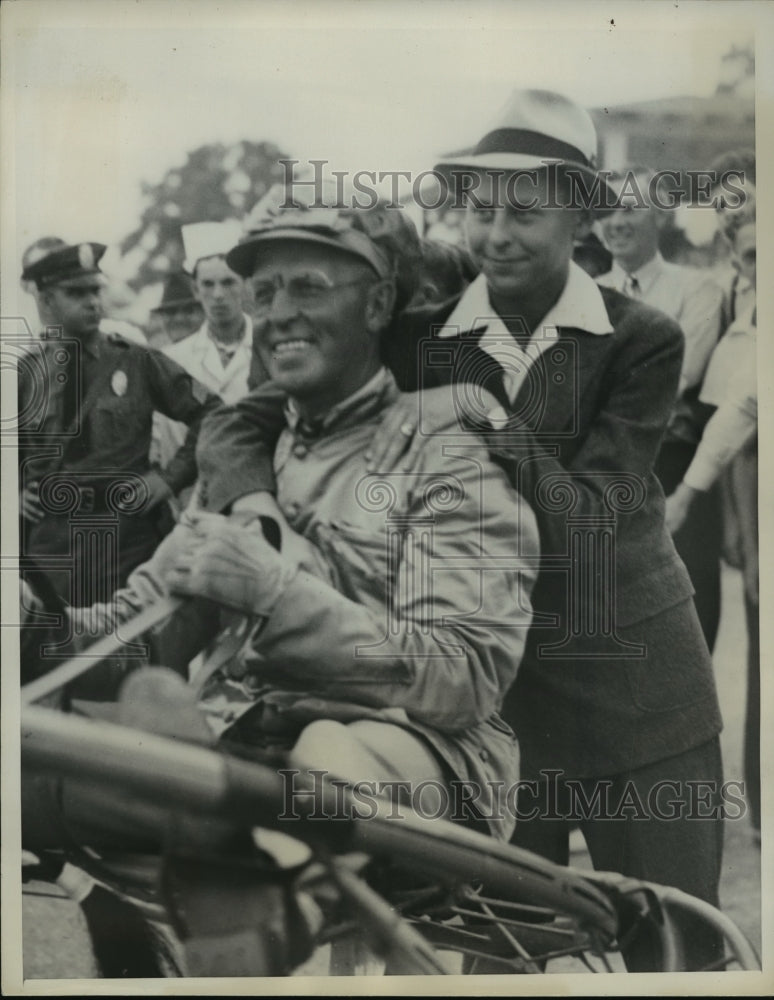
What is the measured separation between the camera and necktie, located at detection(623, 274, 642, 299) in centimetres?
256

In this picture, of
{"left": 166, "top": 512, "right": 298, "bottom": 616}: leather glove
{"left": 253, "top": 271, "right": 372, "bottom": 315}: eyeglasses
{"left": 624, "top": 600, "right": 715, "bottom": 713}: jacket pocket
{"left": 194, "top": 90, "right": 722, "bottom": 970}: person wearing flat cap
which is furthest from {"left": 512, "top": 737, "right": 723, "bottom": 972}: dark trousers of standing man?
{"left": 253, "top": 271, "right": 372, "bottom": 315}: eyeglasses

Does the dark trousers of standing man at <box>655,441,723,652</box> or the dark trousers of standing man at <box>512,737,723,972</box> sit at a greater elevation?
the dark trousers of standing man at <box>655,441,723,652</box>

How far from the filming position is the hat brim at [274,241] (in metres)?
2.52

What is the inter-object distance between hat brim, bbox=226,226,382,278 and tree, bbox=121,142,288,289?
78 mm

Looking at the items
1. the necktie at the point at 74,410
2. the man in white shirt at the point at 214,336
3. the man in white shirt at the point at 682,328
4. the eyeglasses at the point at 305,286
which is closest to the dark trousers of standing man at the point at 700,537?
the man in white shirt at the point at 682,328

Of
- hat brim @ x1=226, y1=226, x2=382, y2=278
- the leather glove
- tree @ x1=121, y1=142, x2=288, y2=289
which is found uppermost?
tree @ x1=121, y1=142, x2=288, y2=289

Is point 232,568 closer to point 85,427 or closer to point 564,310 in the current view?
point 85,427

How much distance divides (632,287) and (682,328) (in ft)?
0.54

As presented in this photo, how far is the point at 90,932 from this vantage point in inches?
99.2

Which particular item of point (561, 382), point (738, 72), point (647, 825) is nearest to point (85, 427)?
point (561, 382)

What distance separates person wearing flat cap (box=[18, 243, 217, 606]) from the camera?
8.27ft

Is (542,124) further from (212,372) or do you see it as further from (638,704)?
(638,704)

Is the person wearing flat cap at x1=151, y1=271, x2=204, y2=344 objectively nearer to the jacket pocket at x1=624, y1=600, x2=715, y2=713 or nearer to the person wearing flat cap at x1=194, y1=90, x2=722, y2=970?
the person wearing flat cap at x1=194, y1=90, x2=722, y2=970

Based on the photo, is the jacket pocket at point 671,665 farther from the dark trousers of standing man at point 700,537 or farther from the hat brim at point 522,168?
the hat brim at point 522,168
